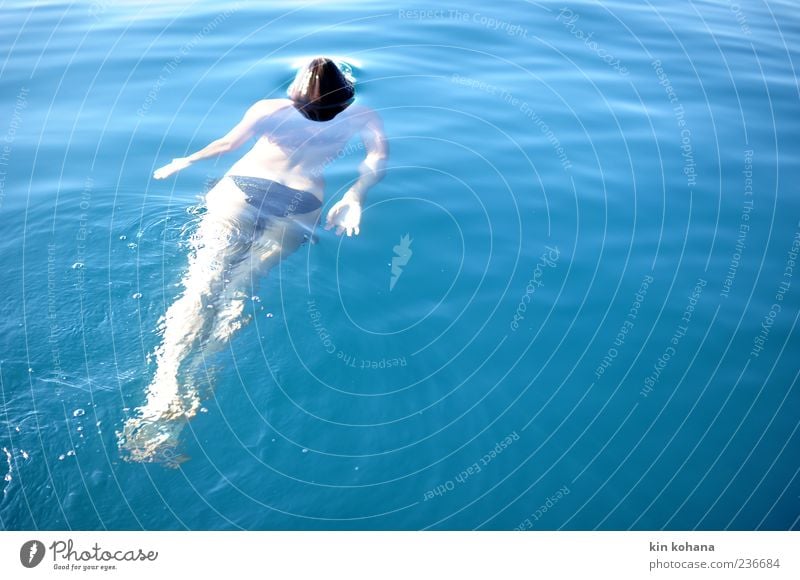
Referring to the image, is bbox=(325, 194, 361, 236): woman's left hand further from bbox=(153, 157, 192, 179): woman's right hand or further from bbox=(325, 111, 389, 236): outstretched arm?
bbox=(153, 157, 192, 179): woman's right hand

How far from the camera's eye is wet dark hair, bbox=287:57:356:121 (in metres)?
7.34

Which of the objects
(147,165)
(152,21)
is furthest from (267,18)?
(147,165)

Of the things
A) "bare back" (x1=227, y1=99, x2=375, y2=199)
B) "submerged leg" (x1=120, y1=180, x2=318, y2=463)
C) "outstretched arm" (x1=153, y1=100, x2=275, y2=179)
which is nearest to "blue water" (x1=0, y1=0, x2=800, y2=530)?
"submerged leg" (x1=120, y1=180, x2=318, y2=463)

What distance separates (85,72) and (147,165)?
2464 millimetres

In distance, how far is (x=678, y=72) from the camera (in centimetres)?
879

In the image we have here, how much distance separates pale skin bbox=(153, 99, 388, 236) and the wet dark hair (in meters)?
0.12

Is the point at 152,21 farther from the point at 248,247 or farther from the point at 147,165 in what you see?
the point at 248,247

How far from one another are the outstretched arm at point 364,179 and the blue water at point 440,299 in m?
0.14

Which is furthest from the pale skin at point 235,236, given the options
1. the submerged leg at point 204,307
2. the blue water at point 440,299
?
the blue water at point 440,299

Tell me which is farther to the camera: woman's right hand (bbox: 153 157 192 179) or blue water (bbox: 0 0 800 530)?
woman's right hand (bbox: 153 157 192 179)

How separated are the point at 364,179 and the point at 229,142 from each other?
1.34m

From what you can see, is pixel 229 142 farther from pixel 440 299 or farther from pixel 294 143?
pixel 440 299

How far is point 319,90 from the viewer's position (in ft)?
24.3

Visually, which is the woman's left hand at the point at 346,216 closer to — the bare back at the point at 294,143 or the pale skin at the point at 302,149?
the pale skin at the point at 302,149
